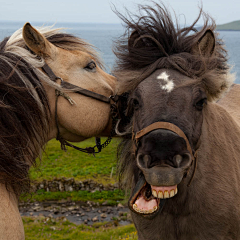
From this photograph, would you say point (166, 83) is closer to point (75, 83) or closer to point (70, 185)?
point (75, 83)

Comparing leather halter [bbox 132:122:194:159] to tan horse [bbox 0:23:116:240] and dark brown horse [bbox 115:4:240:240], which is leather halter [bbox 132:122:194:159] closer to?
dark brown horse [bbox 115:4:240:240]

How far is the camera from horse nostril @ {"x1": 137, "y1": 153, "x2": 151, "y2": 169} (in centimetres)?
243

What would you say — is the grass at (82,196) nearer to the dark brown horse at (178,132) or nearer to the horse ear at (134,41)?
the dark brown horse at (178,132)

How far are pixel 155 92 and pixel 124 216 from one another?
10333 mm

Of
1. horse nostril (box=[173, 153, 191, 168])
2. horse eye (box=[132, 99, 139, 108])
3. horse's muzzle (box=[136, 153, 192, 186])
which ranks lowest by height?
horse's muzzle (box=[136, 153, 192, 186])

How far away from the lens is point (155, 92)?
2732 mm

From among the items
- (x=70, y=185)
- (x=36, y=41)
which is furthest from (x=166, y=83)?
(x=70, y=185)

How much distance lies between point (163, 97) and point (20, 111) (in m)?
1.51

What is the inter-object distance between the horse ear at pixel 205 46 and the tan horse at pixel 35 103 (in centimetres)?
118

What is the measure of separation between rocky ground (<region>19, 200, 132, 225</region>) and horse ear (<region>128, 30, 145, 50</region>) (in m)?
9.48

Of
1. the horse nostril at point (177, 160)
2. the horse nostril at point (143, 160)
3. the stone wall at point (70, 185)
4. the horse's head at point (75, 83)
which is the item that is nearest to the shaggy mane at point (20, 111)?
the horse's head at point (75, 83)

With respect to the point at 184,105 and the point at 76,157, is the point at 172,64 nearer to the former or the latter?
the point at 184,105

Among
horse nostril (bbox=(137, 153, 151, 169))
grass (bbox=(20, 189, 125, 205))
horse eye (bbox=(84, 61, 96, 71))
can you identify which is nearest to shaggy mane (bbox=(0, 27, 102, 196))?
horse eye (bbox=(84, 61, 96, 71))

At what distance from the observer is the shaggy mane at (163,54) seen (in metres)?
2.97
